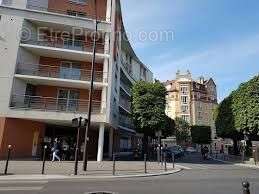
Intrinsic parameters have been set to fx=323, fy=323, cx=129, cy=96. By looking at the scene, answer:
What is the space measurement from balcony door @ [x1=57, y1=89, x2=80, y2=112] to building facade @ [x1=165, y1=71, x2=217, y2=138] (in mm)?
76667

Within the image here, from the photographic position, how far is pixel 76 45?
29.9 meters

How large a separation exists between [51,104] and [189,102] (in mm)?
82668

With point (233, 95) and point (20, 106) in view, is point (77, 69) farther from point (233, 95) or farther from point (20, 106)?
point (233, 95)

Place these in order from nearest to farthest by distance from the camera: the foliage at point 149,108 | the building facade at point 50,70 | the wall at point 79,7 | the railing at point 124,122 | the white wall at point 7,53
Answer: the white wall at point 7,53
the building facade at point 50,70
the wall at point 79,7
the foliage at point 149,108
the railing at point 124,122

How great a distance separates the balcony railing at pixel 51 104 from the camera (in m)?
26.4

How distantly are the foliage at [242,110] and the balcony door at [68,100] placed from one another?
58.1ft

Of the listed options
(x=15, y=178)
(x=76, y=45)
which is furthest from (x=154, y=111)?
(x=15, y=178)

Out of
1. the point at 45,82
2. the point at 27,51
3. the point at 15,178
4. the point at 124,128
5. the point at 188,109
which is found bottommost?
the point at 15,178

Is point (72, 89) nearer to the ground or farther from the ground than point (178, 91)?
nearer to the ground

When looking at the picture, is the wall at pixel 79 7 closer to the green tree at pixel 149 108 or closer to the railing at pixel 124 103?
the green tree at pixel 149 108

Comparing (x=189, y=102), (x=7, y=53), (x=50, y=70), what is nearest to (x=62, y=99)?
(x=50, y=70)

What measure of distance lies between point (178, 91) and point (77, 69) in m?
80.7

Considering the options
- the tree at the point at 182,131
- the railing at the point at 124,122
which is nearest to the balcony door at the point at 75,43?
the railing at the point at 124,122

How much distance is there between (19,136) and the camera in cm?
2661
